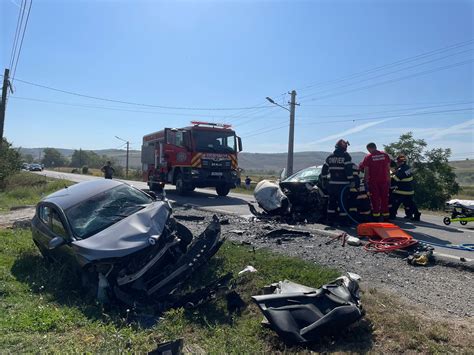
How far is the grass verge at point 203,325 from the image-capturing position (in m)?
3.49

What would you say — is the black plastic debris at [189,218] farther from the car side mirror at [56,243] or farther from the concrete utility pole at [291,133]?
the concrete utility pole at [291,133]

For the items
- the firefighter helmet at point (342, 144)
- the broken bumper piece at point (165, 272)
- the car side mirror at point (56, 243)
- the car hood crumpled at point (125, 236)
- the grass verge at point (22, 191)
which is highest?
→ the firefighter helmet at point (342, 144)

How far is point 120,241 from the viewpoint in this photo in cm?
483

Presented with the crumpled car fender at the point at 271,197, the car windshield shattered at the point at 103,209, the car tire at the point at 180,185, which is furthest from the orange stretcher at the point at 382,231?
the car tire at the point at 180,185

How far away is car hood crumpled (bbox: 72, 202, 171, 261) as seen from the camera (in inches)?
183

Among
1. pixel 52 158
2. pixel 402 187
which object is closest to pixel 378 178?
pixel 402 187

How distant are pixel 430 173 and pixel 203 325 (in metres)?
25.0

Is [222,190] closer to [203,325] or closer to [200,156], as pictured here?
[200,156]

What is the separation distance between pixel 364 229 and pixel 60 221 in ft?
16.8

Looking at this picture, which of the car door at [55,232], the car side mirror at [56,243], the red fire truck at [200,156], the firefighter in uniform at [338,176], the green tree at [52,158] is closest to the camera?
the car side mirror at [56,243]

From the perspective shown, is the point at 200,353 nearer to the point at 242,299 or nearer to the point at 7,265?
the point at 242,299

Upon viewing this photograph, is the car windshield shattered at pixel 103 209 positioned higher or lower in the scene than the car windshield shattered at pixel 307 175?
lower

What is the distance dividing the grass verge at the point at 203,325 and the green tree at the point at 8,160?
21.7 m

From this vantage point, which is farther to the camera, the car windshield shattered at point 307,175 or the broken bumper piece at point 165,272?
the car windshield shattered at point 307,175
